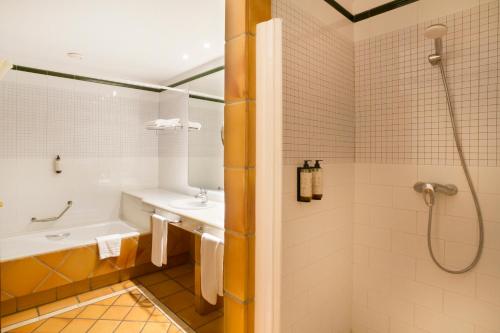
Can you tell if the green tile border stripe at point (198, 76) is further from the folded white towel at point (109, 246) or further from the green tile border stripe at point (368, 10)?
the folded white towel at point (109, 246)

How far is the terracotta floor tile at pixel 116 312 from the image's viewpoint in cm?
204

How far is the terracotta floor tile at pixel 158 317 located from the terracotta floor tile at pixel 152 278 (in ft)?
1.68

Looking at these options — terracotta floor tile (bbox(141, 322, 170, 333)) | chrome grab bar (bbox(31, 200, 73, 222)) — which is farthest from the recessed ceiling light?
terracotta floor tile (bbox(141, 322, 170, 333))

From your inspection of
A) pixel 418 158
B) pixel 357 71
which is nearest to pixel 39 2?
pixel 357 71

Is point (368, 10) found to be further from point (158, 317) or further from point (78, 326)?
point (78, 326)

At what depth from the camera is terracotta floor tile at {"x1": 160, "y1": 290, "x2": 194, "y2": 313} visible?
7.15ft

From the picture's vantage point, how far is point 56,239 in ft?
9.36

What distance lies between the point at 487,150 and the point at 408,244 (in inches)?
24.8

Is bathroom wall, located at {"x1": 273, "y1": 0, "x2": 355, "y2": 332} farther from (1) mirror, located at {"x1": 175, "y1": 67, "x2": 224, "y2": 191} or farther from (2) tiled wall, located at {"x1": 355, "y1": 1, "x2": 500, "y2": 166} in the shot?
(1) mirror, located at {"x1": 175, "y1": 67, "x2": 224, "y2": 191}

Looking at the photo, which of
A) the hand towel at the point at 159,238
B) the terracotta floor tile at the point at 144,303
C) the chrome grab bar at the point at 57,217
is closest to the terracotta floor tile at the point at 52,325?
the terracotta floor tile at the point at 144,303

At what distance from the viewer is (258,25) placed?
3.43 ft

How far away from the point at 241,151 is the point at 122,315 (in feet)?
5.99

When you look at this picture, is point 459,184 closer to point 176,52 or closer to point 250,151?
point 250,151

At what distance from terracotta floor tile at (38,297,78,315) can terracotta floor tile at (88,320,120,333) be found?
43 cm
